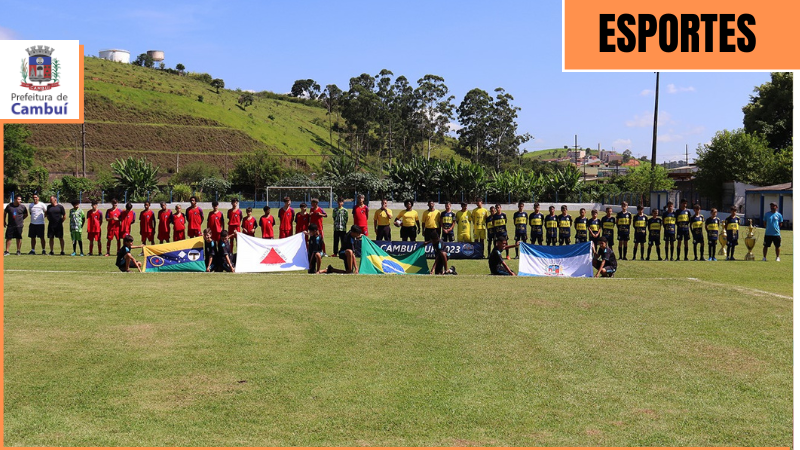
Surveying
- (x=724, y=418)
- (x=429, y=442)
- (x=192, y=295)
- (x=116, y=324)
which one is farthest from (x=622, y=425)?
(x=192, y=295)

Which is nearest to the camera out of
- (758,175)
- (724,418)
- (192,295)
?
(724,418)

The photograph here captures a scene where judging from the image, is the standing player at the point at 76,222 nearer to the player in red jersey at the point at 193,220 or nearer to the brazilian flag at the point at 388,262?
the player in red jersey at the point at 193,220

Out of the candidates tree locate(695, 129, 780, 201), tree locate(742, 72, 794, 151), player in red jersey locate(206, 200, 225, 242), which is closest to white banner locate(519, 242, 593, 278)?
player in red jersey locate(206, 200, 225, 242)

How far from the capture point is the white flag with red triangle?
1884 cm

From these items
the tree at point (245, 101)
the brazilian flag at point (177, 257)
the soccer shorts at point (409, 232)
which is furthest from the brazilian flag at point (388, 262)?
the tree at point (245, 101)

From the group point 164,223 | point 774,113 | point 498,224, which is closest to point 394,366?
point 498,224

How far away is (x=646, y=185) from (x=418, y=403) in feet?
243

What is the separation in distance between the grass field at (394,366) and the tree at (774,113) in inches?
2480

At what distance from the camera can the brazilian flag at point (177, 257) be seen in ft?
61.8

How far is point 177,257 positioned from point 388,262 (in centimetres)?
530

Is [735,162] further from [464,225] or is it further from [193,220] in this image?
[193,220]

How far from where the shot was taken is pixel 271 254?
19.1 m

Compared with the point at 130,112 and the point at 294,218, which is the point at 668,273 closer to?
the point at 294,218

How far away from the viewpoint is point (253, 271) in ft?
61.3
